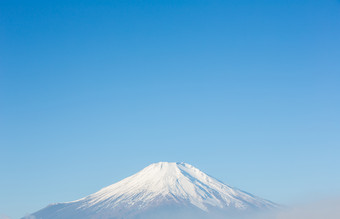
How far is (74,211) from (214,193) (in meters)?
36.5

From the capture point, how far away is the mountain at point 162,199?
122250mm

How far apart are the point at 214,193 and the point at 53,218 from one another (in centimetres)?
4173

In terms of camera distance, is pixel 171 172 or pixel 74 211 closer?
pixel 74 211

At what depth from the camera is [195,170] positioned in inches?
5566

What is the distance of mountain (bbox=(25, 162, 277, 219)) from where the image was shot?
401 feet

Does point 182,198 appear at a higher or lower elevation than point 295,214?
higher

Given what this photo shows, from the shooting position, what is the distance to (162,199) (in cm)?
12619

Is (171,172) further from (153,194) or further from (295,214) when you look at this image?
(295,214)

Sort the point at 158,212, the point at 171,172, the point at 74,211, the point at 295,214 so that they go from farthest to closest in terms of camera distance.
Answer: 1. the point at 171,172
2. the point at 74,211
3. the point at 158,212
4. the point at 295,214

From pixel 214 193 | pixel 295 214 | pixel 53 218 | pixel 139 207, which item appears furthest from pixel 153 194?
pixel 295 214

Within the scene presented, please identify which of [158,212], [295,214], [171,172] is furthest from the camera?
[171,172]

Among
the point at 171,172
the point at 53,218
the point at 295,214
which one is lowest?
the point at 295,214

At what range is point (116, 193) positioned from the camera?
445 feet

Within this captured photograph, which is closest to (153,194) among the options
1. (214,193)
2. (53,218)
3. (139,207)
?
(139,207)
